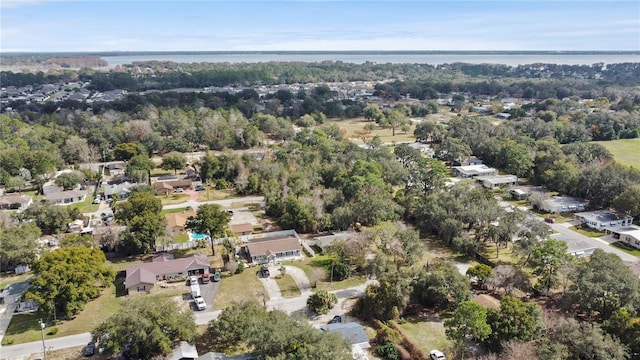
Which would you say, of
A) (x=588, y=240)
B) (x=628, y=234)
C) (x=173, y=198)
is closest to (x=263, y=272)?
(x=173, y=198)

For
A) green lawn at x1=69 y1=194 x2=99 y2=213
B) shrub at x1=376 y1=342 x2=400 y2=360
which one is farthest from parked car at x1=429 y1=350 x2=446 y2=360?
green lawn at x1=69 y1=194 x2=99 y2=213

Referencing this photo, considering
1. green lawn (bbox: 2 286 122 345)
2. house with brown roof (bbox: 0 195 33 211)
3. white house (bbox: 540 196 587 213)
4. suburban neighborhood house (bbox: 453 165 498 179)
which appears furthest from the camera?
suburban neighborhood house (bbox: 453 165 498 179)

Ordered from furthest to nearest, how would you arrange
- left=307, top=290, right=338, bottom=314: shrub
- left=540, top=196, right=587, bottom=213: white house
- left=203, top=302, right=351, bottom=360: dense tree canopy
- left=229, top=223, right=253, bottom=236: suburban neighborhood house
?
left=540, top=196, right=587, bottom=213: white house
left=229, top=223, right=253, bottom=236: suburban neighborhood house
left=307, top=290, right=338, bottom=314: shrub
left=203, top=302, right=351, bottom=360: dense tree canopy

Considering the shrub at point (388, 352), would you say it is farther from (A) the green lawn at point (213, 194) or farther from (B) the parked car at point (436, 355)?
(A) the green lawn at point (213, 194)

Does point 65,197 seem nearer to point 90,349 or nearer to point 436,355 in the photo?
point 90,349

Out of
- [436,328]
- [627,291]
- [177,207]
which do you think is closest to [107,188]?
[177,207]

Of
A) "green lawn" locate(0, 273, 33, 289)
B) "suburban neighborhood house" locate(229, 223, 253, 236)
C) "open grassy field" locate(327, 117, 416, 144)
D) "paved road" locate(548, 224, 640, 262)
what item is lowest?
"green lawn" locate(0, 273, 33, 289)

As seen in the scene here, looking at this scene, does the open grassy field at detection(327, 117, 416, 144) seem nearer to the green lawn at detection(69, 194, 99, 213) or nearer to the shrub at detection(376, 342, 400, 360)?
the green lawn at detection(69, 194, 99, 213)
